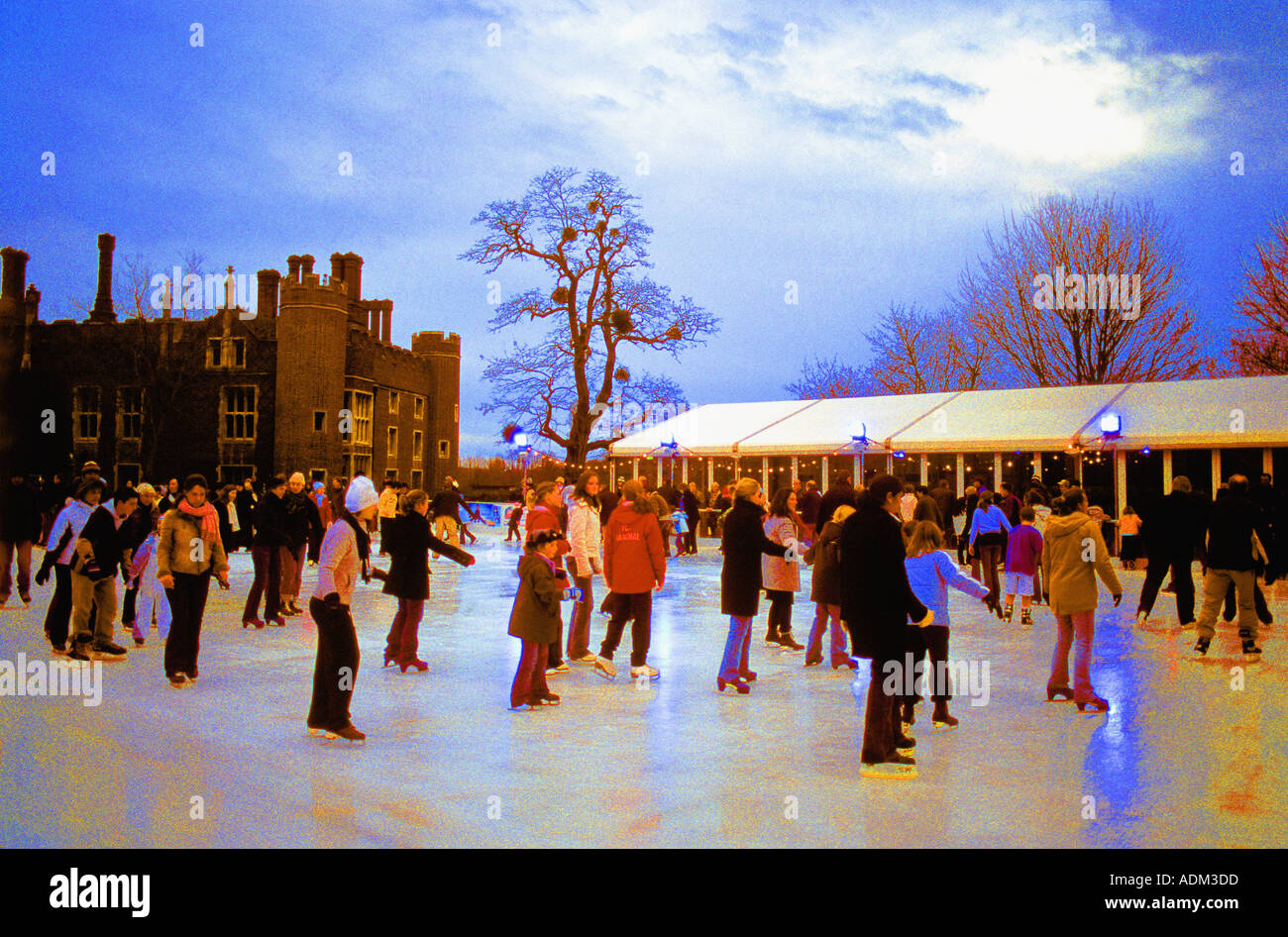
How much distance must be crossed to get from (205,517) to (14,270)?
33187 millimetres

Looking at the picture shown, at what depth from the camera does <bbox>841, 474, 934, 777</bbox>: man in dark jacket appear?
497 centimetres

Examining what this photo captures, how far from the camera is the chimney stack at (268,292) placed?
1335 inches

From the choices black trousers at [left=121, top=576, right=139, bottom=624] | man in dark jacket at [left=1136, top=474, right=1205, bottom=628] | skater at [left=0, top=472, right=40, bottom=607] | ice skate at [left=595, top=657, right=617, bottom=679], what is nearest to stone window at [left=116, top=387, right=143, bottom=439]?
skater at [left=0, top=472, right=40, bottom=607]

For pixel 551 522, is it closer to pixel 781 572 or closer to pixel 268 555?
pixel 781 572

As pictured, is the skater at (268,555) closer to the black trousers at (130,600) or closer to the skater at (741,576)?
the black trousers at (130,600)

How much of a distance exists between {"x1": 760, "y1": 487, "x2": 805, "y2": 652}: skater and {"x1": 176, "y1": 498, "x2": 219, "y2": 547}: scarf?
190 inches

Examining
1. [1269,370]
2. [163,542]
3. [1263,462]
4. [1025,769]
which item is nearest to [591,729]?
[1025,769]

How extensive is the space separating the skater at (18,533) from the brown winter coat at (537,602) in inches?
359

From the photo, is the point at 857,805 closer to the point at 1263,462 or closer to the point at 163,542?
the point at 163,542

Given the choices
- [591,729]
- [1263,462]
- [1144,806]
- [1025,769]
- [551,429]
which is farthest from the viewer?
[551,429]

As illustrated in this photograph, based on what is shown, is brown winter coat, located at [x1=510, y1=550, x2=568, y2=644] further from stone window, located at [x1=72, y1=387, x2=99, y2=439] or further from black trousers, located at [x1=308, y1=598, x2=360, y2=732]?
stone window, located at [x1=72, y1=387, x2=99, y2=439]

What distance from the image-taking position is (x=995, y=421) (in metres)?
23.5
